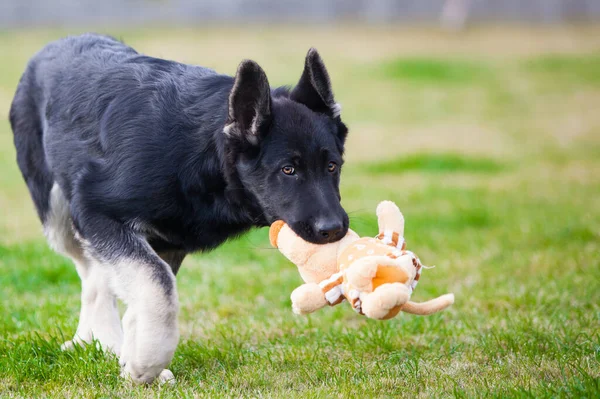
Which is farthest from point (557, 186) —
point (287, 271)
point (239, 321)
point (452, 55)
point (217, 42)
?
point (217, 42)

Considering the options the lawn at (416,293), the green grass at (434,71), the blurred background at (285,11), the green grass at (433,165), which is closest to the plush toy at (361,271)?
the lawn at (416,293)

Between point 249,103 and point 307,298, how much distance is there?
103cm

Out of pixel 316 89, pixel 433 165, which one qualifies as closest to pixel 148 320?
pixel 316 89

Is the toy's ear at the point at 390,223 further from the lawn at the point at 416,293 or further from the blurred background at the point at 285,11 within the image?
the blurred background at the point at 285,11

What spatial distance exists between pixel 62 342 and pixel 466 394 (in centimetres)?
229

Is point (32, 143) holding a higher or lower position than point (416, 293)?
higher

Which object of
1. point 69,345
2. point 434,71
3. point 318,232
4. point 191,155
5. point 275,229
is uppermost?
point 191,155

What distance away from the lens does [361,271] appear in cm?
339

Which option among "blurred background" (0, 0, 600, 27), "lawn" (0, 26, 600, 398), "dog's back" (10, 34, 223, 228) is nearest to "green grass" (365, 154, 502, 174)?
"lawn" (0, 26, 600, 398)

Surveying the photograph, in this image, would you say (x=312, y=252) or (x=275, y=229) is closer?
(x=312, y=252)

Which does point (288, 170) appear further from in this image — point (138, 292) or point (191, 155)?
point (138, 292)

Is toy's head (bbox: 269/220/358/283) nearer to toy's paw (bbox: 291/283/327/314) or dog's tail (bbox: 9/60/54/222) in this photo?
Result: toy's paw (bbox: 291/283/327/314)

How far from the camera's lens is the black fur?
376 centimetres

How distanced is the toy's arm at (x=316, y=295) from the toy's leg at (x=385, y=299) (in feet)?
0.79
